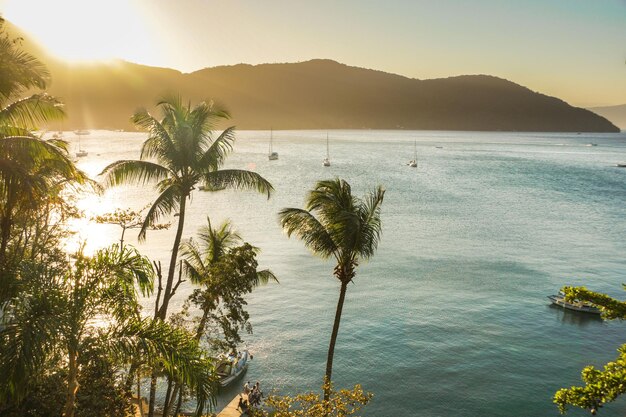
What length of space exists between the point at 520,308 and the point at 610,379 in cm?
4241

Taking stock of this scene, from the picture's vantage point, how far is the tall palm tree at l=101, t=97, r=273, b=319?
19016mm

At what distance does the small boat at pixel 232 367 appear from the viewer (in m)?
34.2

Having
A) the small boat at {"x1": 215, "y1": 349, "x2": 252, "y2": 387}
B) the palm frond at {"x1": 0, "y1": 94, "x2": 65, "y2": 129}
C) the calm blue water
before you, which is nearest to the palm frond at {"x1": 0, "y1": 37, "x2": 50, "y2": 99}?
the palm frond at {"x1": 0, "y1": 94, "x2": 65, "y2": 129}

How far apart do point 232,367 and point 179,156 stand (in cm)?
2140

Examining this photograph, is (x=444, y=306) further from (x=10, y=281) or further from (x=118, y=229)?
(x=118, y=229)

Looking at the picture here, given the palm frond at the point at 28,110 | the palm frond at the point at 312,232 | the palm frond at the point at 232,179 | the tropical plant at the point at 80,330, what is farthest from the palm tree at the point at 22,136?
the palm frond at the point at 312,232

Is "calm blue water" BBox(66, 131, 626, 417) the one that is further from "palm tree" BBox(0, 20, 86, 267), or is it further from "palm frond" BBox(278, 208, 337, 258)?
"palm tree" BBox(0, 20, 86, 267)

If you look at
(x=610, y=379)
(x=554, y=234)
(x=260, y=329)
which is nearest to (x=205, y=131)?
(x=610, y=379)

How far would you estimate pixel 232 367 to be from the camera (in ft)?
116

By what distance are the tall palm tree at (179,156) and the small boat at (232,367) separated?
17146 millimetres

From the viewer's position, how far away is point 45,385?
15.8 meters

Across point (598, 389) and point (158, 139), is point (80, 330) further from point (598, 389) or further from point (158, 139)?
point (598, 389)

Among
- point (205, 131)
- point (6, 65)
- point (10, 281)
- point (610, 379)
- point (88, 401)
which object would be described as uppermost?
point (6, 65)

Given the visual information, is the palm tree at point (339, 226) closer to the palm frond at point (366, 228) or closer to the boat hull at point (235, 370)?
the palm frond at point (366, 228)
